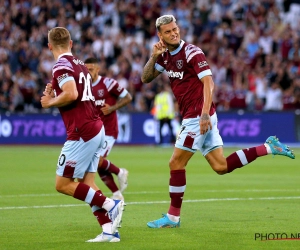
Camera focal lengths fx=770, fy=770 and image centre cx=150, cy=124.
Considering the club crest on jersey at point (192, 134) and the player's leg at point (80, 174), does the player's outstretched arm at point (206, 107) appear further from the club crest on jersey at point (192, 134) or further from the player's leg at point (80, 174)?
the player's leg at point (80, 174)

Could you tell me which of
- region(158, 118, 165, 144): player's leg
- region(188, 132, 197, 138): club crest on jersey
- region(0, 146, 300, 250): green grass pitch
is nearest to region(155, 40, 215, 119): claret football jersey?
region(188, 132, 197, 138): club crest on jersey

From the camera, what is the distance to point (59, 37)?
8.12m

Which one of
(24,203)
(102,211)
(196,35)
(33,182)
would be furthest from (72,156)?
(196,35)

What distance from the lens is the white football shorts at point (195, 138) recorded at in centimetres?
930

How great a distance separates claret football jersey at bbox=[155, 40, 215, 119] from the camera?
30.6 ft

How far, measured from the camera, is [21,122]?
92.1ft

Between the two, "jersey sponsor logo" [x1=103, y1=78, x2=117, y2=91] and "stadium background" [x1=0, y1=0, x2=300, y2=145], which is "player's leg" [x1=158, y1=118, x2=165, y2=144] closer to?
"stadium background" [x1=0, y1=0, x2=300, y2=145]

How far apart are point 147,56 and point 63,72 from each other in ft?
70.0

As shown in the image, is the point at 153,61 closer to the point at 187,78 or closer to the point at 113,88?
the point at 187,78

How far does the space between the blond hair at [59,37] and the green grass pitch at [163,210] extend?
210cm

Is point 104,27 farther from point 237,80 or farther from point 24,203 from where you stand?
point 24,203

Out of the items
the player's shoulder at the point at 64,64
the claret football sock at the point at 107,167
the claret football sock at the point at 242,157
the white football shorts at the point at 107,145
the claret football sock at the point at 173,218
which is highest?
the player's shoulder at the point at 64,64

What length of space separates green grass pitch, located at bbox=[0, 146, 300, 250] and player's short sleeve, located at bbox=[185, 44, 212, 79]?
1.84m

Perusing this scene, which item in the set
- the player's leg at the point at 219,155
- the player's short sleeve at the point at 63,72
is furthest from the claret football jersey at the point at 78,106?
the player's leg at the point at 219,155
